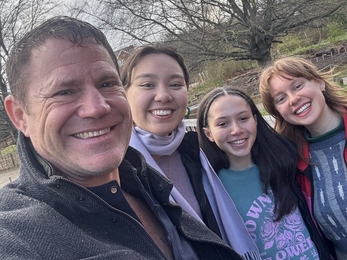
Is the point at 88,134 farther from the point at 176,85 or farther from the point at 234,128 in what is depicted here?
the point at 234,128

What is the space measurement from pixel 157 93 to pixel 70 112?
756 mm

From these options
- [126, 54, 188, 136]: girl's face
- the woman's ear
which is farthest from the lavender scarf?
the woman's ear

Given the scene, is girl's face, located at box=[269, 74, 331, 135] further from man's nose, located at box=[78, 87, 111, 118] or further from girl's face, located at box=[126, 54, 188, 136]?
man's nose, located at box=[78, 87, 111, 118]

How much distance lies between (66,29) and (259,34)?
10027mm

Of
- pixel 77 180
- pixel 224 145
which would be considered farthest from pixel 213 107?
pixel 77 180

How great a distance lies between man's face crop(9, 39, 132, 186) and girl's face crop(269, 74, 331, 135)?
1.43 metres

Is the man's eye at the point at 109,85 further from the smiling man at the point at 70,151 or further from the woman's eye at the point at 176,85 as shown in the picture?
the woman's eye at the point at 176,85

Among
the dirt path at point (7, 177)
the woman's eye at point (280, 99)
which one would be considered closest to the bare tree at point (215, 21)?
the dirt path at point (7, 177)

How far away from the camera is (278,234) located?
1887 millimetres

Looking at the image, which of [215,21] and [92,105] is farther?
[215,21]

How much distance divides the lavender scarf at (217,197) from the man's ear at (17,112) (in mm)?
786

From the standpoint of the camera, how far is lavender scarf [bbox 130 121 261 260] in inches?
72.2

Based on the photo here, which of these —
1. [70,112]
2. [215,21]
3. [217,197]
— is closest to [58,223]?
[70,112]

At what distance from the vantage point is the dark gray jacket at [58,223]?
0.93 meters
